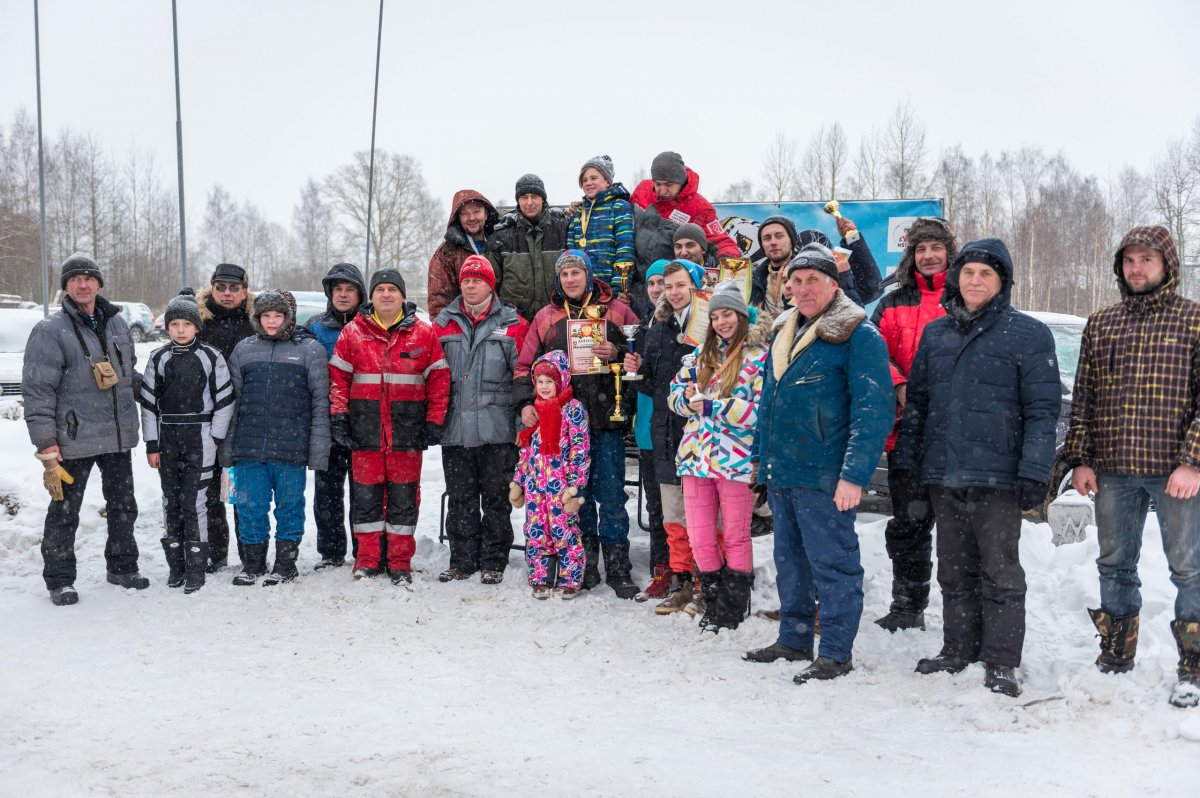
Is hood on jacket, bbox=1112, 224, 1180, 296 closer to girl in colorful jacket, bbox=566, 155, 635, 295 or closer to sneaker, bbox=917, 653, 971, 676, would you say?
sneaker, bbox=917, 653, 971, 676

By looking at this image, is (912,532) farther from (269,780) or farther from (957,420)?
(269,780)

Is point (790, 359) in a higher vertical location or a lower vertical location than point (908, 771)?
higher

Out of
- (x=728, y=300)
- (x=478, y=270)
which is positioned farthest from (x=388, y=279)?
(x=728, y=300)

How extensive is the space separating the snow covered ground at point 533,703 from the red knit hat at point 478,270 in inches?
82.5

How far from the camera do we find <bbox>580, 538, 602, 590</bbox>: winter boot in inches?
217

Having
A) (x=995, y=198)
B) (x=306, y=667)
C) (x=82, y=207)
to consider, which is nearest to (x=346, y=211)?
(x=82, y=207)

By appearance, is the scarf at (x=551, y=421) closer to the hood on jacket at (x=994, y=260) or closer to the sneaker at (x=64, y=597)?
the hood on jacket at (x=994, y=260)

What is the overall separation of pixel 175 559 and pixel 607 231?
3.70 metres

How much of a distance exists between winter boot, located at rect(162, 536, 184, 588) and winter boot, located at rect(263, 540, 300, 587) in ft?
1.88

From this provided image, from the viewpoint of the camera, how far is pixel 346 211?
154 feet

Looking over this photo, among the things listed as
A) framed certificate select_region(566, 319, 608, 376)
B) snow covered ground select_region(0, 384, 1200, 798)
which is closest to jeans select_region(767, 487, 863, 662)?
snow covered ground select_region(0, 384, 1200, 798)

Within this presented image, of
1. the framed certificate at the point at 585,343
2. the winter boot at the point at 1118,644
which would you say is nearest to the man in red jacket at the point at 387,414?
the framed certificate at the point at 585,343

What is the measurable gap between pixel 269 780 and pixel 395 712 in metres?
0.67

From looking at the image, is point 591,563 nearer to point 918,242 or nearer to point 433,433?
point 433,433
